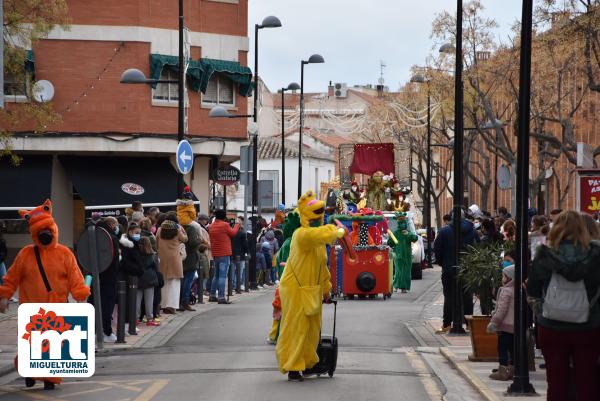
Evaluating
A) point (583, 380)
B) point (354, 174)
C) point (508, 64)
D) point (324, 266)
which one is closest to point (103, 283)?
point (324, 266)

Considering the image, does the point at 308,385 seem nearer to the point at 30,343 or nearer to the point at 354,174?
the point at 30,343

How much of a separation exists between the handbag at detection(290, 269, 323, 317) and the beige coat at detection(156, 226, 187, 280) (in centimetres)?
878

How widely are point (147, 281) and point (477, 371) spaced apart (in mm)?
7059

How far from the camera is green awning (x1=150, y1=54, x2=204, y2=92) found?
134 ft

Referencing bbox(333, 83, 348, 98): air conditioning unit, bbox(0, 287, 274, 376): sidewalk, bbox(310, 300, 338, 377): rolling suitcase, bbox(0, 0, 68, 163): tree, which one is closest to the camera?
bbox(310, 300, 338, 377): rolling suitcase

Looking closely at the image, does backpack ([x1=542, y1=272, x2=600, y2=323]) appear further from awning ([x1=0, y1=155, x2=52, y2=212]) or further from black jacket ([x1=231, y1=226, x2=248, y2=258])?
awning ([x1=0, y1=155, x2=52, y2=212])

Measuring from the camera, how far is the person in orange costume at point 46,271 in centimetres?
1438

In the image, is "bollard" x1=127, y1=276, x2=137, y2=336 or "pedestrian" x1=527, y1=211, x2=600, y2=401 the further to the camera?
"bollard" x1=127, y1=276, x2=137, y2=336

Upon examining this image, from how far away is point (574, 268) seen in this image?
1062 cm

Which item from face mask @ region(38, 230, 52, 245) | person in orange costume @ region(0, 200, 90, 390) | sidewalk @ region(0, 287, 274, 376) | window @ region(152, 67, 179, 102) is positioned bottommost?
sidewalk @ region(0, 287, 274, 376)

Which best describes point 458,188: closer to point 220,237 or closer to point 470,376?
point 470,376

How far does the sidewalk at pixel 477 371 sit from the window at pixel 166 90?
69.1 feet

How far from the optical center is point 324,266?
15.4 m

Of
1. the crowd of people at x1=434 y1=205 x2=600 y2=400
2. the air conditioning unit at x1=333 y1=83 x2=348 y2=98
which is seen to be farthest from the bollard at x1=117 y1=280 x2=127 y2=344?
the air conditioning unit at x1=333 y1=83 x2=348 y2=98
